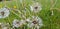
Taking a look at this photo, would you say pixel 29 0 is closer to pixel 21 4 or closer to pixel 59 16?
pixel 21 4

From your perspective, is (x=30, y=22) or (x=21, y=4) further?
(x=21, y=4)

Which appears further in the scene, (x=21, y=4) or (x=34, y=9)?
(x=21, y=4)

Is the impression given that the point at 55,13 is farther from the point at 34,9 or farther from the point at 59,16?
the point at 34,9

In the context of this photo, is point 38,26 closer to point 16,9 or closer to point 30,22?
point 30,22

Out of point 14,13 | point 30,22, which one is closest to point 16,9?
point 14,13

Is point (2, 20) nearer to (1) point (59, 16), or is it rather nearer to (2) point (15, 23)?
(2) point (15, 23)

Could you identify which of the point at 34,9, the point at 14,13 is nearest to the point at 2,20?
the point at 14,13

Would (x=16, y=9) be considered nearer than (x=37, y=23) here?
No

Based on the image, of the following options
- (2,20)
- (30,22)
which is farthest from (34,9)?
(2,20)
